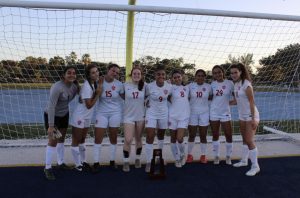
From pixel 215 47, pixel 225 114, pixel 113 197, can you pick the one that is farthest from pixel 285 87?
pixel 113 197

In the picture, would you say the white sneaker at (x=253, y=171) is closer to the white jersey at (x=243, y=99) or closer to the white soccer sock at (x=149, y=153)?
the white jersey at (x=243, y=99)

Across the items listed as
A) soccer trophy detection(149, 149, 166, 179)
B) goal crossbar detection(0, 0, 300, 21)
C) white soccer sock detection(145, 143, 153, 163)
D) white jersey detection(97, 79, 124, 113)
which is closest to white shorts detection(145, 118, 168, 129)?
white soccer sock detection(145, 143, 153, 163)

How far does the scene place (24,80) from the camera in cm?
780

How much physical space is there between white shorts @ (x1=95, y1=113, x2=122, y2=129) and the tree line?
5.78ft

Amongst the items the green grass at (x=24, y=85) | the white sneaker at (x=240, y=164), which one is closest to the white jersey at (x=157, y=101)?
the white sneaker at (x=240, y=164)

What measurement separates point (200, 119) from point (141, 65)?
215cm

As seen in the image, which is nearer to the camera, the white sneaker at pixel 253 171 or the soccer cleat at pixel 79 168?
the white sneaker at pixel 253 171

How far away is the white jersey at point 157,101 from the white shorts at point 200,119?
58cm

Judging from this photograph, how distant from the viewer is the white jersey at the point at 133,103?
5750 mm

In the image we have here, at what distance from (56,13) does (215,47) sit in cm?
357

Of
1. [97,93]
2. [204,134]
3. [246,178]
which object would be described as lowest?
[246,178]

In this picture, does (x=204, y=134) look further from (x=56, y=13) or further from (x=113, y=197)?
(x=56, y=13)

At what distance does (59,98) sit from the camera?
5406 mm

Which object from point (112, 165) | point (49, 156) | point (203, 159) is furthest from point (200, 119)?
point (49, 156)
